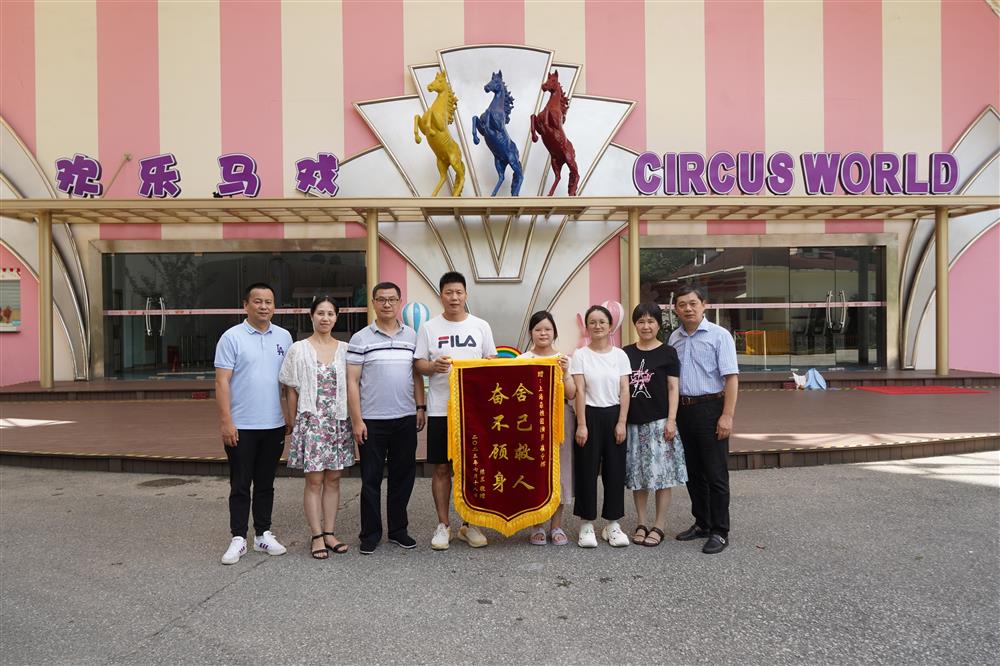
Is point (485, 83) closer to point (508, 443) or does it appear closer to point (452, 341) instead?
point (452, 341)

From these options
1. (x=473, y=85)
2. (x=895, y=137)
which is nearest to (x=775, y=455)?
(x=473, y=85)

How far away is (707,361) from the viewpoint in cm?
356

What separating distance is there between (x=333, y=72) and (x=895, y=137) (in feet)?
33.2

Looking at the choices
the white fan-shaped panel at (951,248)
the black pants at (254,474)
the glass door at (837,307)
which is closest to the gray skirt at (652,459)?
the black pants at (254,474)

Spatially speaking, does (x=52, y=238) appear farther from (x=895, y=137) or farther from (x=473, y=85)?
(x=895, y=137)

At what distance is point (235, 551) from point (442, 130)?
763cm

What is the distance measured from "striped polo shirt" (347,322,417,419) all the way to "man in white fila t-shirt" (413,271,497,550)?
0.36ft

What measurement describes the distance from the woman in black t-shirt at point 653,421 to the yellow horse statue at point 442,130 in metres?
6.91

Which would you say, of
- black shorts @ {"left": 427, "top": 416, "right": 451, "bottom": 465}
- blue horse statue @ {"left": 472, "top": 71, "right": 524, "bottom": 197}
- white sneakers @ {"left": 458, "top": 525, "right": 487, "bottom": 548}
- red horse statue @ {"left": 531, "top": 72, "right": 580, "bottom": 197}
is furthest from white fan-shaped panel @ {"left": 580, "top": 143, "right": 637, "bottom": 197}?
white sneakers @ {"left": 458, "top": 525, "right": 487, "bottom": 548}

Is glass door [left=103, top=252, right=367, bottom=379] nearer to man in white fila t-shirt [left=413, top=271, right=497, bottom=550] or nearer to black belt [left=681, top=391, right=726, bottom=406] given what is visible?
man in white fila t-shirt [left=413, top=271, right=497, bottom=550]

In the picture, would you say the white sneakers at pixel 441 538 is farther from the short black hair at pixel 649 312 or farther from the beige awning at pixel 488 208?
the beige awning at pixel 488 208

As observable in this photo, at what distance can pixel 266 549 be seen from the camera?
351 centimetres

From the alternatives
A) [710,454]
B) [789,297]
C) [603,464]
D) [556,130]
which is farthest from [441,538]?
[789,297]

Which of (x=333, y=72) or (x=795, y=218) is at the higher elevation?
(x=333, y=72)
